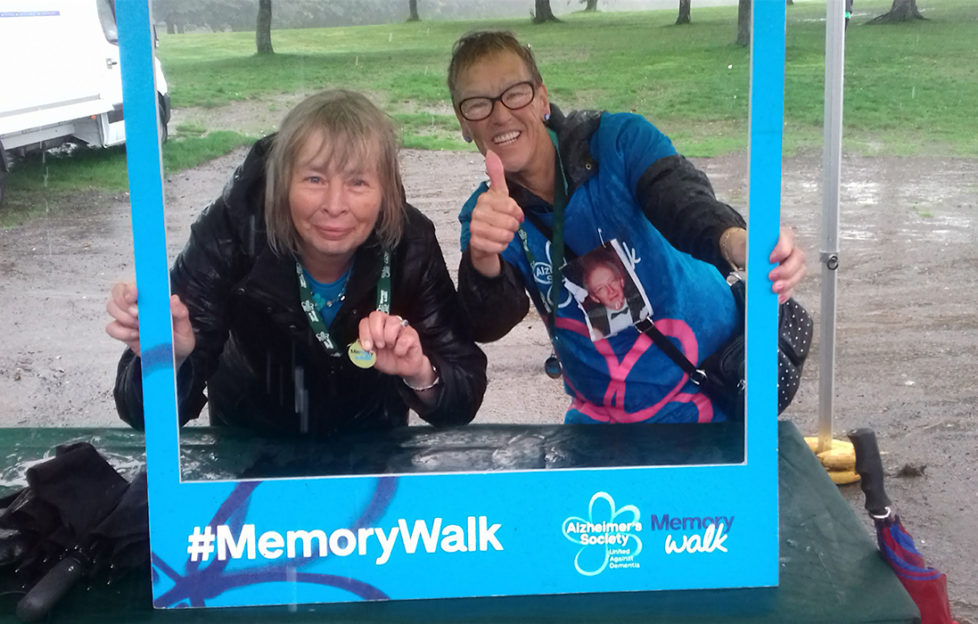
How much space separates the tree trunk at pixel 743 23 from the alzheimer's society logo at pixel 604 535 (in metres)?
0.60

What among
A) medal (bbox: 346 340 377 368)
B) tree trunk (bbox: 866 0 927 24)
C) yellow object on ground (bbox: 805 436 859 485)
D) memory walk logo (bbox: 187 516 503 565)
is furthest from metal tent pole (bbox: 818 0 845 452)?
tree trunk (bbox: 866 0 927 24)

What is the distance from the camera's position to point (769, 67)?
3.82ft

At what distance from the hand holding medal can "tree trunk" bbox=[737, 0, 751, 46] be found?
1.93ft

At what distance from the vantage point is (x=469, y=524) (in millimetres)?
1255

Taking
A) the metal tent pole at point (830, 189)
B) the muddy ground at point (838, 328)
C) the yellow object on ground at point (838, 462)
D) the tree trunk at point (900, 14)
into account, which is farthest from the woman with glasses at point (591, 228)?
the tree trunk at point (900, 14)

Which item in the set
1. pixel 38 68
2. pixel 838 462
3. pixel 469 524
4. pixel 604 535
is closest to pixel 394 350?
pixel 469 524

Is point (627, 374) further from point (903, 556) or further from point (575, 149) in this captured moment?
point (903, 556)

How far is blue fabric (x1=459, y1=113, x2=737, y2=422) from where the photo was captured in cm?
186

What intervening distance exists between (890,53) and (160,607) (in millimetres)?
9666

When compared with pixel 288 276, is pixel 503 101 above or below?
above

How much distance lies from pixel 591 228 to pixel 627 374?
329 millimetres

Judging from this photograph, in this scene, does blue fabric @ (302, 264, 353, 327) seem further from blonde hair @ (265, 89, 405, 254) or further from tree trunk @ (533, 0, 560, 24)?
tree trunk @ (533, 0, 560, 24)

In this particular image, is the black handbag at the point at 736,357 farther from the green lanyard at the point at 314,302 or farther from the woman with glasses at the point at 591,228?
the green lanyard at the point at 314,302

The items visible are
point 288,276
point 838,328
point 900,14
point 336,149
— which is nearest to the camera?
point 336,149
